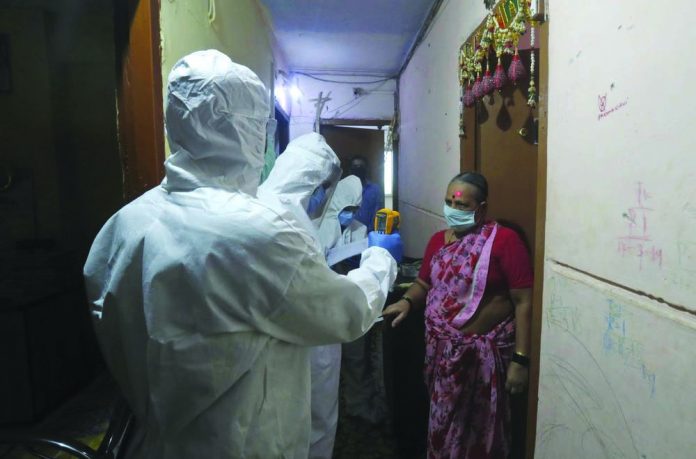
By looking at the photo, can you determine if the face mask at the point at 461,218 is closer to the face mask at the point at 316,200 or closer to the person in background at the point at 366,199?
the face mask at the point at 316,200

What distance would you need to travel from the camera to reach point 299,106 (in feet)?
15.9

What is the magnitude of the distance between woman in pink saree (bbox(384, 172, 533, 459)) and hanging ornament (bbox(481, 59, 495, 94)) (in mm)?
414

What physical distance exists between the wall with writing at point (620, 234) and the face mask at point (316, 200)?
3.81 ft

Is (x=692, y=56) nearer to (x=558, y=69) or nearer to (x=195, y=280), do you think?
(x=558, y=69)

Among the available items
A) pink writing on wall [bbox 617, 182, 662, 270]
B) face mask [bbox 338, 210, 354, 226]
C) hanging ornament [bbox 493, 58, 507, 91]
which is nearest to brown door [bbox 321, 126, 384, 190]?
face mask [bbox 338, 210, 354, 226]

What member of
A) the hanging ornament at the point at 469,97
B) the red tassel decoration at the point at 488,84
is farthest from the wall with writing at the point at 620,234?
the hanging ornament at the point at 469,97

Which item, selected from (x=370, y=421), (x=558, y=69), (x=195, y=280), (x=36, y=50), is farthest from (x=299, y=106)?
(x=195, y=280)

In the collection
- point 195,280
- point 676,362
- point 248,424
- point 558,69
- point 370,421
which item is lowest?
point 370,421

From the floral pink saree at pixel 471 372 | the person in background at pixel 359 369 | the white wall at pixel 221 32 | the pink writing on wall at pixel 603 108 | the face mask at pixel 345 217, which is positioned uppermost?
the white wall at pixel 221 32

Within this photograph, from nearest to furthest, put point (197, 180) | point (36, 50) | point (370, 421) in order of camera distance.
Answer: point (197, 180)
point (370, 421)
point (36, 50)

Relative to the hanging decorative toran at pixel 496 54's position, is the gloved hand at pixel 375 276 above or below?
below

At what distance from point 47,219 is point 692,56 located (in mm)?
3031

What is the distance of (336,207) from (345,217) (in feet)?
0.30

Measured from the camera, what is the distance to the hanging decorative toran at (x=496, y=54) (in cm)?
131
